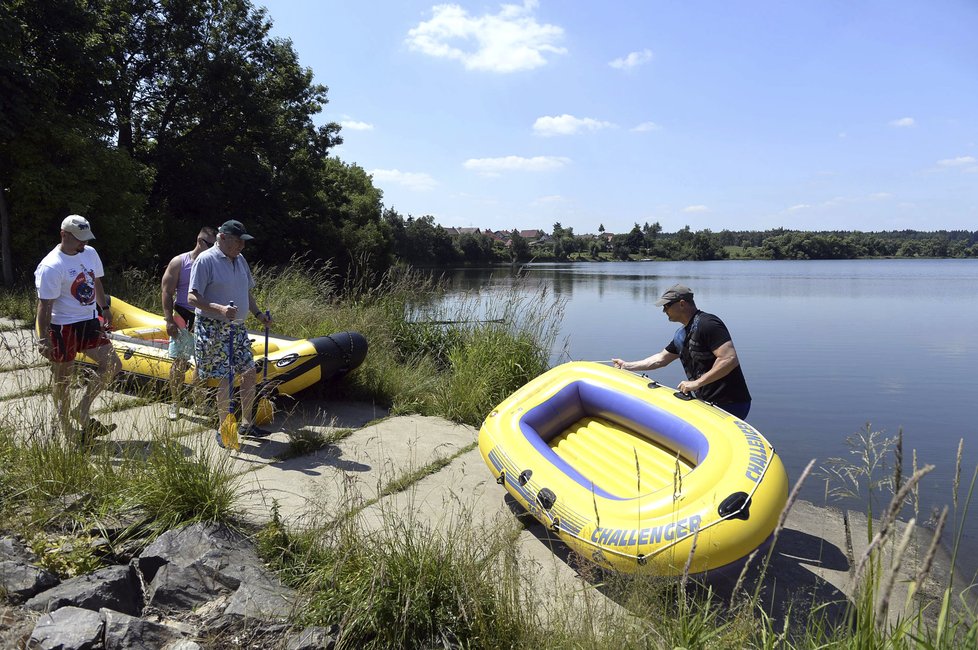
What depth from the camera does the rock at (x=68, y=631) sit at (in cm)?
227

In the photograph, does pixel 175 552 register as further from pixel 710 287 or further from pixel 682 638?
pixel 710 287

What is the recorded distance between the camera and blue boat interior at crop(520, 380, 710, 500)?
13.2 feet

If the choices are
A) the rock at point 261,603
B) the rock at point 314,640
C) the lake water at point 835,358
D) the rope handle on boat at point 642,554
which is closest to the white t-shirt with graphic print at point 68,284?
the rock at point 261,603

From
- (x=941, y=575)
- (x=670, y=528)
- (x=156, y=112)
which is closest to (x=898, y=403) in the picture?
(x=941, y=575)

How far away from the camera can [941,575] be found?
4219mm

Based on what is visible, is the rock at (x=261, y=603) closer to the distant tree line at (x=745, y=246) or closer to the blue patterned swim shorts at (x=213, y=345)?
the blue patterned swim shorts at (x=213, y=345)

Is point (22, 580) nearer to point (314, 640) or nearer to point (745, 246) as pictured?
point (314, 640)

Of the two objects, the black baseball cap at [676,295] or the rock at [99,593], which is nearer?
the rock at [99,593]

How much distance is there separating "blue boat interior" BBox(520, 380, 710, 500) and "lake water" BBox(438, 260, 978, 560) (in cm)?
250

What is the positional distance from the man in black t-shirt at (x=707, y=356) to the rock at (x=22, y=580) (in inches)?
148

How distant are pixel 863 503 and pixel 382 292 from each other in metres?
6.40

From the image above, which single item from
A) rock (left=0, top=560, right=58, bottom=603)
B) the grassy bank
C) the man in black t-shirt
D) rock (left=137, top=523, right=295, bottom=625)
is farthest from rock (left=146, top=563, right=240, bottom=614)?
the man in black t-shirt

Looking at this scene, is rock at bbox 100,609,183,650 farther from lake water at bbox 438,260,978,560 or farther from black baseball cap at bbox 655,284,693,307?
lake water at bbox 438,260,978,560

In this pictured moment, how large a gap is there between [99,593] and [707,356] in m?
3.76
